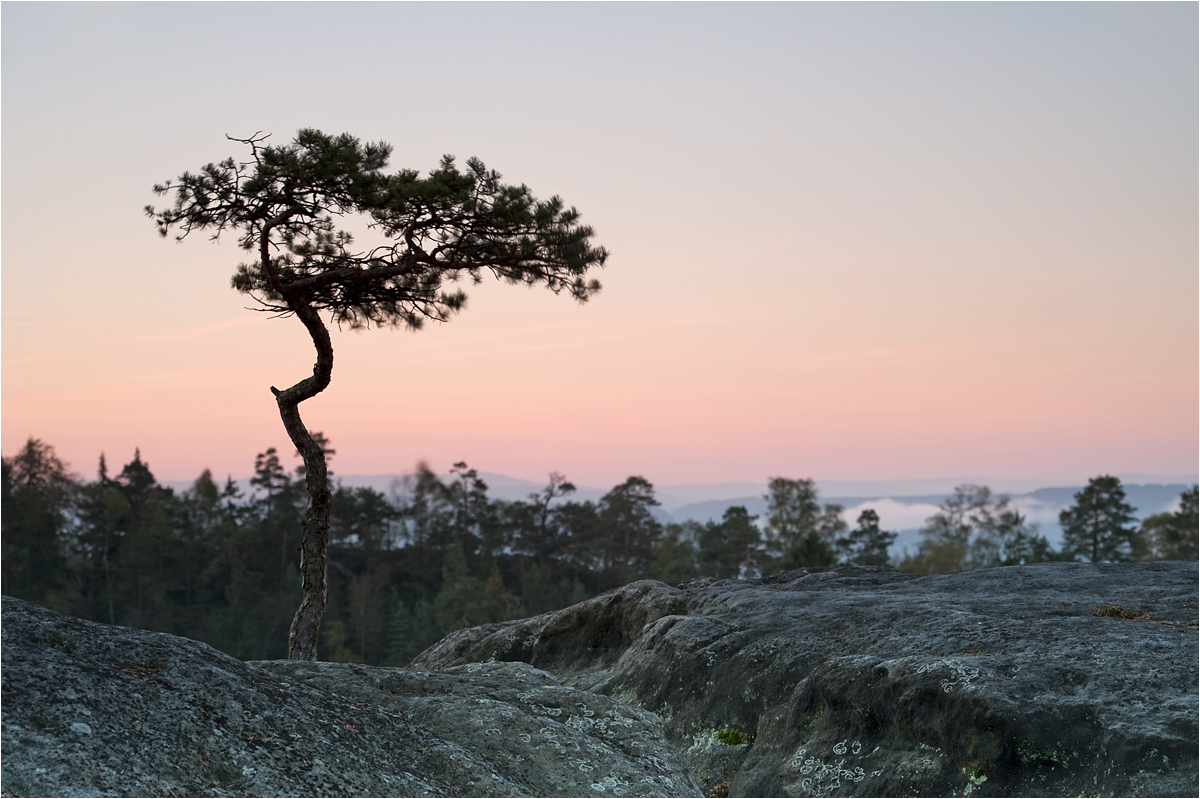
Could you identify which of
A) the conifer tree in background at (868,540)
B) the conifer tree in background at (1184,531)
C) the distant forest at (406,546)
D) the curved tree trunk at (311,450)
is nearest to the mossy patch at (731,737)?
the curved tree trunk at (311,450)

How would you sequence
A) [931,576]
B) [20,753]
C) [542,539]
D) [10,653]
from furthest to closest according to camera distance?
[542,539]
[931,576]
[10,653]
[20,753]

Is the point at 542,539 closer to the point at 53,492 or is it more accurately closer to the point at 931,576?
the point at 53,492

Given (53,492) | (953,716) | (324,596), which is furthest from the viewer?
(53,492)

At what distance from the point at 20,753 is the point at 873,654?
10.3 metres

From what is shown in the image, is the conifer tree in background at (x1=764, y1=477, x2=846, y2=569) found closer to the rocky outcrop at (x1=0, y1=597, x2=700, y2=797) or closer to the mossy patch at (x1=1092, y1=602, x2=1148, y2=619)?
the mossy patch at (x1=1092, y1=602, x2=1148, y2=619)

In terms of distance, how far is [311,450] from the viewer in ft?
54.0

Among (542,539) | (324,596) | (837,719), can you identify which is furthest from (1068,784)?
(542,539)

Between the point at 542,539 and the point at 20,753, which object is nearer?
the point at 20,753

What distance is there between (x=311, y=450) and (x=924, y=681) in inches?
445

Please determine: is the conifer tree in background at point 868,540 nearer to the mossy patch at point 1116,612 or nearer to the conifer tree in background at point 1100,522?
the conifer tree in background at point 1100,522

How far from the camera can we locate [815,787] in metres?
10.6

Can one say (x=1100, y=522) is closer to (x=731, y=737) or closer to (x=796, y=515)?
(x=796, y=515)

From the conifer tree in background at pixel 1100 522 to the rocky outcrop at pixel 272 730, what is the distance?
79.1 meters

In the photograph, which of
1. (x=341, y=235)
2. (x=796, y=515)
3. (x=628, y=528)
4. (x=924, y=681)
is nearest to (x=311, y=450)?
(x=341, y=235)
